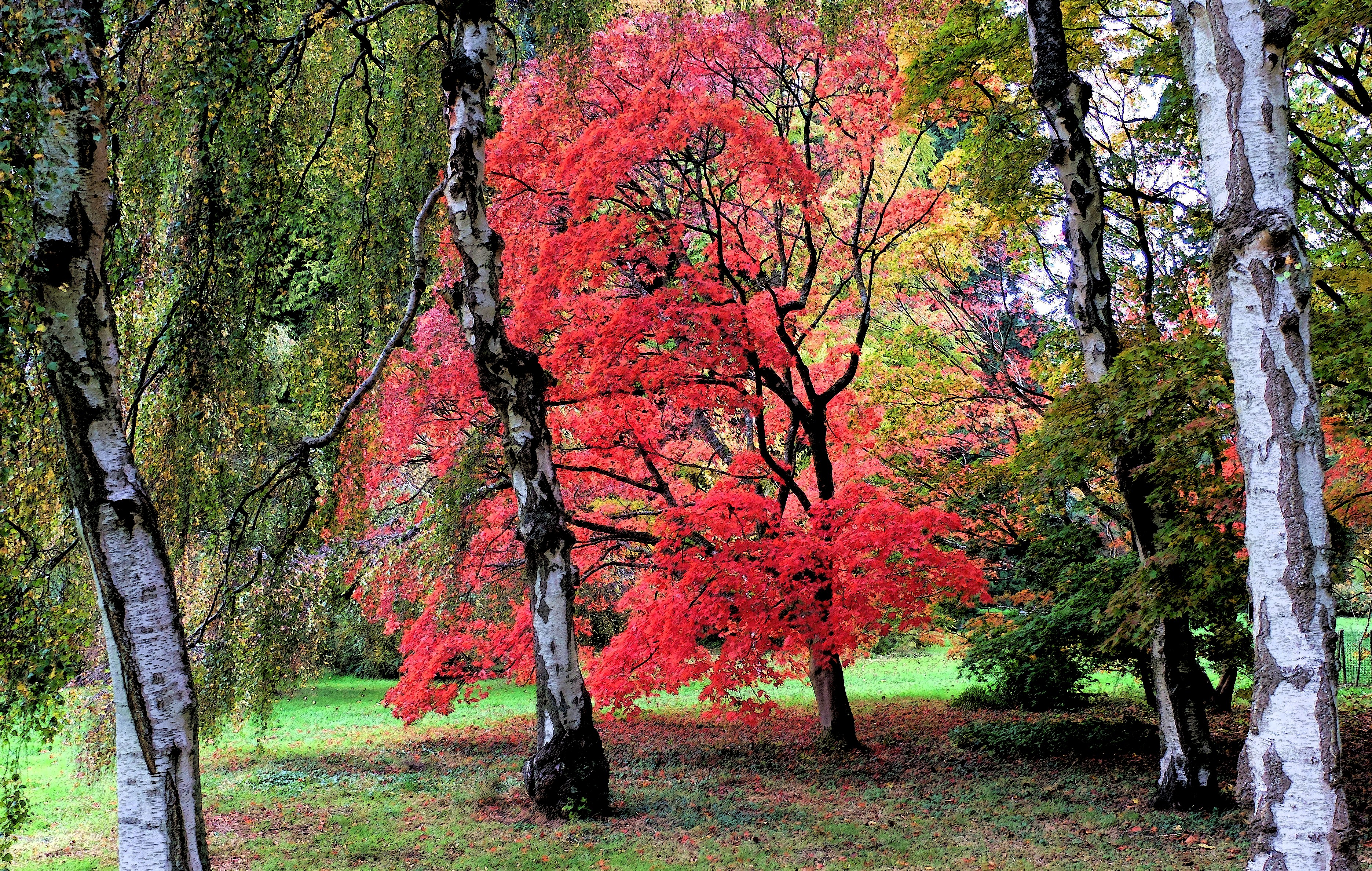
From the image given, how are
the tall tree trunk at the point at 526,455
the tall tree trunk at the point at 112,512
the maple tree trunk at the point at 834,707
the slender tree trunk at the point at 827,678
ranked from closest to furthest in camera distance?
the tall tree trunk at the point at 112,512 → the tall tree trunk at the point at 526,455 → the slender tree trunk at the point at 827,678 → the maple tree trunk at the point at 834,707

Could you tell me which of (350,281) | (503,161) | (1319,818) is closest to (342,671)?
(503,161)

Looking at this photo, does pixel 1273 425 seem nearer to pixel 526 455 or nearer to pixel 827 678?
pixel 526 455

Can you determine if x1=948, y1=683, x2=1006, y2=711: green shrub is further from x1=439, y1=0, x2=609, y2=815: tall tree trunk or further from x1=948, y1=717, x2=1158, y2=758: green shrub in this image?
x1=439, y1=0, x2=609, y2=815: tall tree trunk

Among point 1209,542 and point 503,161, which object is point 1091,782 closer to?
point 1209,542

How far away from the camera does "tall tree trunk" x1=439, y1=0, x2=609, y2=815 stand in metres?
6.67

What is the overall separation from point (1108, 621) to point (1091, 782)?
5.87ft

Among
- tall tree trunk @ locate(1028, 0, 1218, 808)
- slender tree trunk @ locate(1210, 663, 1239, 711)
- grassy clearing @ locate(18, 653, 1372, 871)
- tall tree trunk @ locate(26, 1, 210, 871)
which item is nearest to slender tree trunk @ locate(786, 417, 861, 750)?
grassy clearing @ locate(18, 653, 1372, 871)

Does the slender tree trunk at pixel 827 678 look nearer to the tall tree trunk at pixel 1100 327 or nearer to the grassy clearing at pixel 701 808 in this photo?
the grassy clearing at pixel 701 808

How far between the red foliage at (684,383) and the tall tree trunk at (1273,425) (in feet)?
14.1

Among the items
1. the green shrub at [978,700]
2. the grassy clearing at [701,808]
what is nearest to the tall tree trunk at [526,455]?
the grassy clearing at [701,808]

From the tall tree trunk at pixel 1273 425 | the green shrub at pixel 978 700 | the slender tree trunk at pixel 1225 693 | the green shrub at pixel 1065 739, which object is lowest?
the green shrub at pixel 978 700

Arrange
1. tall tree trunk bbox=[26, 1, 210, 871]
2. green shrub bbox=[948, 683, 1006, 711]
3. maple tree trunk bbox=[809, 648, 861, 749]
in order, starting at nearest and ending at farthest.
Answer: tall tree trunk bbox=[26, 1, 210, 871], maple tree trunk bbox=[809, 648, 861, 749], green shrub bbox=[948, 683, 1006, 711]

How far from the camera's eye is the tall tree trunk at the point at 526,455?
667 cm

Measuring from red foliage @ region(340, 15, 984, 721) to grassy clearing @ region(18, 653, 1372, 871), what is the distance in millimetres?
1100
